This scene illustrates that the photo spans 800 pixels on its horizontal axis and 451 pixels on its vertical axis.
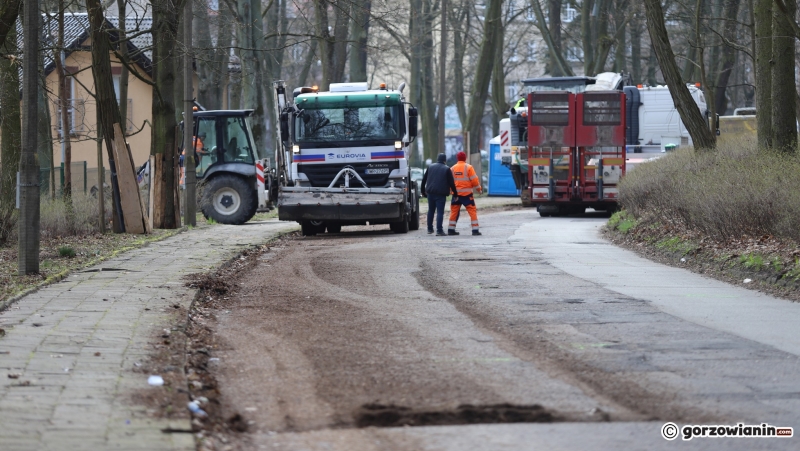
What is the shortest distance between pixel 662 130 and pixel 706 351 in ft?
80.3

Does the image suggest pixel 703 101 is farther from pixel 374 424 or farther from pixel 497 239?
pixel 374 424

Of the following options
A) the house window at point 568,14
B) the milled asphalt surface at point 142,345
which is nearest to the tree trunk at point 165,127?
the milled asphalt surface at point 142,345

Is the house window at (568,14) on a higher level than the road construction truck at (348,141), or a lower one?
higher

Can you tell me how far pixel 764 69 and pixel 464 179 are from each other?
635 centimetres

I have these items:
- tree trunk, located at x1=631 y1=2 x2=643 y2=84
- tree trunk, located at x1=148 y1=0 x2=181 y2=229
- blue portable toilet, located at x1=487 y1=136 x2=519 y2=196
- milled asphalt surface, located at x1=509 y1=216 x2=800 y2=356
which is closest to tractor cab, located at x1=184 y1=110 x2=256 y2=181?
tree trunk, located at x1=148 y1=0 x2=181 y2=229

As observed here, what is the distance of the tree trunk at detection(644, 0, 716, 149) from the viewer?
70.5 ft

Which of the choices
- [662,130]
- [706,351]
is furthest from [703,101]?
[706,351]

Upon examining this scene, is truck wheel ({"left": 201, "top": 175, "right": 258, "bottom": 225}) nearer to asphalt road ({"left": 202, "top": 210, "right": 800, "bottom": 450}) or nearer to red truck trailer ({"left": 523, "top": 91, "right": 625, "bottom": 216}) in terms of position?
red truck trailer ({"left": 523, "top": 91, "right": 625, "bottom": 216})

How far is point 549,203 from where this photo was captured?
1130 inches

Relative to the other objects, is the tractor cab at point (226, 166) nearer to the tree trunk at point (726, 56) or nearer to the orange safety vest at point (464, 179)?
the orange safety vest at point (464, 179)

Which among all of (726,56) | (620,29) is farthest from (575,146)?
(620,29)

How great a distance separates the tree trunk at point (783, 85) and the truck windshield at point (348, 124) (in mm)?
7284

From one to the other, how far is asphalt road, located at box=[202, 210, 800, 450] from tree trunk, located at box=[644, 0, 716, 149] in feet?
28.1

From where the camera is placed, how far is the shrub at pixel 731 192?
13.4m
